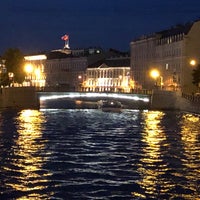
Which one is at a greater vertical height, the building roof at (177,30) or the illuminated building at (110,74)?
the building roof at (177,30)

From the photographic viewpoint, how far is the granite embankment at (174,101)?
71.3 m

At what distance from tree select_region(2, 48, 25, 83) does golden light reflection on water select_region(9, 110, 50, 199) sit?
3939 centimetres

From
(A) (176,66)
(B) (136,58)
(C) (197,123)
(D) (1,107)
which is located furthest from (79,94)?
(C) (197,123)

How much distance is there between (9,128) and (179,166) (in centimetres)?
2011

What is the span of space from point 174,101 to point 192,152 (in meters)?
45.8

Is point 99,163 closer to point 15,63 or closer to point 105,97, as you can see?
point 15,63

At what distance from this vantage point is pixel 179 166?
29031 mm

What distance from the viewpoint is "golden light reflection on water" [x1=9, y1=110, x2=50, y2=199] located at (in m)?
24.8

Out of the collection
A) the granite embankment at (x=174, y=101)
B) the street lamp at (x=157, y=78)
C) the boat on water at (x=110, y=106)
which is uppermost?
the street lamp at (x=157, y=78)

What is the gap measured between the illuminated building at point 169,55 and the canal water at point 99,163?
47.5 m

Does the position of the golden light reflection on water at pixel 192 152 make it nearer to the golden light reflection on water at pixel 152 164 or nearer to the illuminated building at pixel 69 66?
the golden light reflection on water at pixel 152 164

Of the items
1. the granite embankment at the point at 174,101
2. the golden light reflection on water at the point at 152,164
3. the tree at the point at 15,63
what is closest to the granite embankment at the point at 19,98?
the tree at the point at 15,63

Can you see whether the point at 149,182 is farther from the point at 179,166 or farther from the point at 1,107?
the point at 1,107

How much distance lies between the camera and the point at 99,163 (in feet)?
97.8
